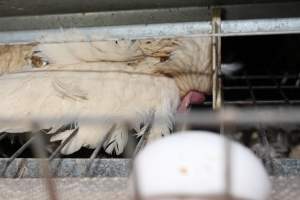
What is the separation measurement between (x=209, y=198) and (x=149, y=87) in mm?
552

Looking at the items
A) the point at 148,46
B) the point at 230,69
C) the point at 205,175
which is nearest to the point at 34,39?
the point at 148,46

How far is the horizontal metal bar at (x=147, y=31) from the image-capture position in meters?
1.00

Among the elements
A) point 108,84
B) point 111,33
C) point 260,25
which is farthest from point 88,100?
point 260,25

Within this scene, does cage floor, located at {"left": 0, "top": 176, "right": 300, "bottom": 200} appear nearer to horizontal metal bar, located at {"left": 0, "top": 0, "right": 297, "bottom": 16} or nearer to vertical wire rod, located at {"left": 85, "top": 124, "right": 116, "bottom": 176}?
vertical wire rod, located at {"left": 85, "top": 124, "right": 116, "bottom": 176}

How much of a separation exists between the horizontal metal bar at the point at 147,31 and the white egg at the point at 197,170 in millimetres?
568

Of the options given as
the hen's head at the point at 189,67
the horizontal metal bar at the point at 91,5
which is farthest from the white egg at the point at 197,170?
the horizontal metal bar at the point at 91,5

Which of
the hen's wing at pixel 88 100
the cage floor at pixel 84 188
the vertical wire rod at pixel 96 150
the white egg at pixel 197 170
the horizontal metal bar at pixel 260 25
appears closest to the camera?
the white egg at pixel 197 170

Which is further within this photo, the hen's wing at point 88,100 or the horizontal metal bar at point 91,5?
the horizontal metal bar at point 91,5

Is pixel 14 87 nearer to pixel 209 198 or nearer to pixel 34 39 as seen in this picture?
pixel 34 39

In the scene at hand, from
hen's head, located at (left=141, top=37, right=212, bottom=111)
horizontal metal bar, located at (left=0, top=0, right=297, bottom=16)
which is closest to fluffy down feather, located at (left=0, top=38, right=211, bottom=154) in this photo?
hen's head, located at (left=141, top=37, right=212, bottom=111)

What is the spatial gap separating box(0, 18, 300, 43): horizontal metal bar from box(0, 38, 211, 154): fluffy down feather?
0.06ft

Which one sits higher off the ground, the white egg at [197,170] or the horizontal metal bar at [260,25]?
the horizontal metal bar at [260,25]

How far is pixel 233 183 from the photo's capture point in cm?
43

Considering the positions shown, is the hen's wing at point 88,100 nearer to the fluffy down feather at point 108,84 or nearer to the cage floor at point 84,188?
the fluffy down feather at point 108,84
